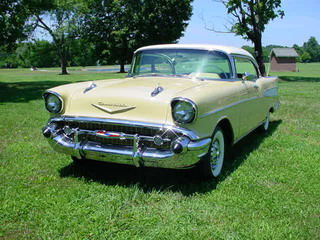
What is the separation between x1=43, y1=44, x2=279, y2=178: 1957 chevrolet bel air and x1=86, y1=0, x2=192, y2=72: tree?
1201 inches

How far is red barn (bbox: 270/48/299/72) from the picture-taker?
2441 inches

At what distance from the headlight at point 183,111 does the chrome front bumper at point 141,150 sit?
0.34ft

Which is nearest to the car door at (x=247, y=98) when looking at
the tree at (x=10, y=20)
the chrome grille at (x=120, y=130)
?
the chrome grille at (x=120, y=130)

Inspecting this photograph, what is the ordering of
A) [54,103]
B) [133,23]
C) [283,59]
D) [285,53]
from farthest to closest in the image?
[285,53]
[283,59]
[133,23]
[54,103]

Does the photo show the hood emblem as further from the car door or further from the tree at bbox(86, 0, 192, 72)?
the tree at bbox(86, 0, 192, 72)

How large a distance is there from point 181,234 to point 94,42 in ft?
124

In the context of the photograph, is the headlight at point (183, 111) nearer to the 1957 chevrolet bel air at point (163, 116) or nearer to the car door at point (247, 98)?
the 1957 chevrolet bel air at point (163, 116)

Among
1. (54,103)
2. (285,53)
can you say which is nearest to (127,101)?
(54,103)

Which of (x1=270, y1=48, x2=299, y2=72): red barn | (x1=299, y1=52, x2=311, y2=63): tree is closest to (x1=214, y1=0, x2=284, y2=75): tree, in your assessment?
(x1=270, y1=48, x2=299, y2=72): red barn

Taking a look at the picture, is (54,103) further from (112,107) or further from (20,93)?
(20,93)

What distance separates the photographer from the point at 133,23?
3484 cm

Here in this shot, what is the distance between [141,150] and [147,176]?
29.7 inches

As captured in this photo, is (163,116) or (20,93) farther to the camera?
(20,93)

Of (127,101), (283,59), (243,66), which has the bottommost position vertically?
(283,59)
